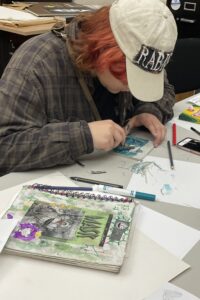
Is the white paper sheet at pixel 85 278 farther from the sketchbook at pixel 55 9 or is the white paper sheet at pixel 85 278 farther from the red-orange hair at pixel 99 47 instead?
the sketchbook at pixel 55 9

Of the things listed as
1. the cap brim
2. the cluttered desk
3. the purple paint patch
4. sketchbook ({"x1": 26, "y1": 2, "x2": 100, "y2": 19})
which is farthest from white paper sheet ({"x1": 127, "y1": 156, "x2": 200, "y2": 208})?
sketchbook ({"x1": 26, "y1": 2, "x2": 100, "y2": 19})

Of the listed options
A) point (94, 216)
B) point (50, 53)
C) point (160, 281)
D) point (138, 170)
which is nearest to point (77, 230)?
point (94, 216)

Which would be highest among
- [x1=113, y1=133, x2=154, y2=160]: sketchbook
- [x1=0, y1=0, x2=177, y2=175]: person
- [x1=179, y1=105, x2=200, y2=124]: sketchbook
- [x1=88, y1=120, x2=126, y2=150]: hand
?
[x1=0, y1=0, x2=177, y2=175]: person

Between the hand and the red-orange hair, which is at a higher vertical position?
the red-orange hair

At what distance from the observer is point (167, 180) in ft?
3.62

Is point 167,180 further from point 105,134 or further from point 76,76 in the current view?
point 76,76

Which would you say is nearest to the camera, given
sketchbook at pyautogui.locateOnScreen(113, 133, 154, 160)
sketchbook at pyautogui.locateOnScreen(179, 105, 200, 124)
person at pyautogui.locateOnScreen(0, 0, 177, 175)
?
person at pyautogui.locateOnScreen(0, 0, 177, 175)

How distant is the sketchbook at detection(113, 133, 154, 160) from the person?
0.16 feet

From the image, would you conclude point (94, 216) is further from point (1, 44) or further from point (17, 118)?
point (1, 44)

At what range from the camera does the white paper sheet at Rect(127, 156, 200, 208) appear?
1032mm

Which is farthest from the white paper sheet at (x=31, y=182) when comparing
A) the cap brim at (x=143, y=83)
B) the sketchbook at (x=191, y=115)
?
the sketchbook at (x=191, y=115)

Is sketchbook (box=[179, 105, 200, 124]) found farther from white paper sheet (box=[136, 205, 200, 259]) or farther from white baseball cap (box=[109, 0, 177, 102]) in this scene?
white paper sheet (box=[136, 205, 200, 259])

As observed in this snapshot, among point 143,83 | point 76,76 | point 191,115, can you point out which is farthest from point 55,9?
point 143,83

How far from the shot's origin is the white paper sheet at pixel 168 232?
85cm
